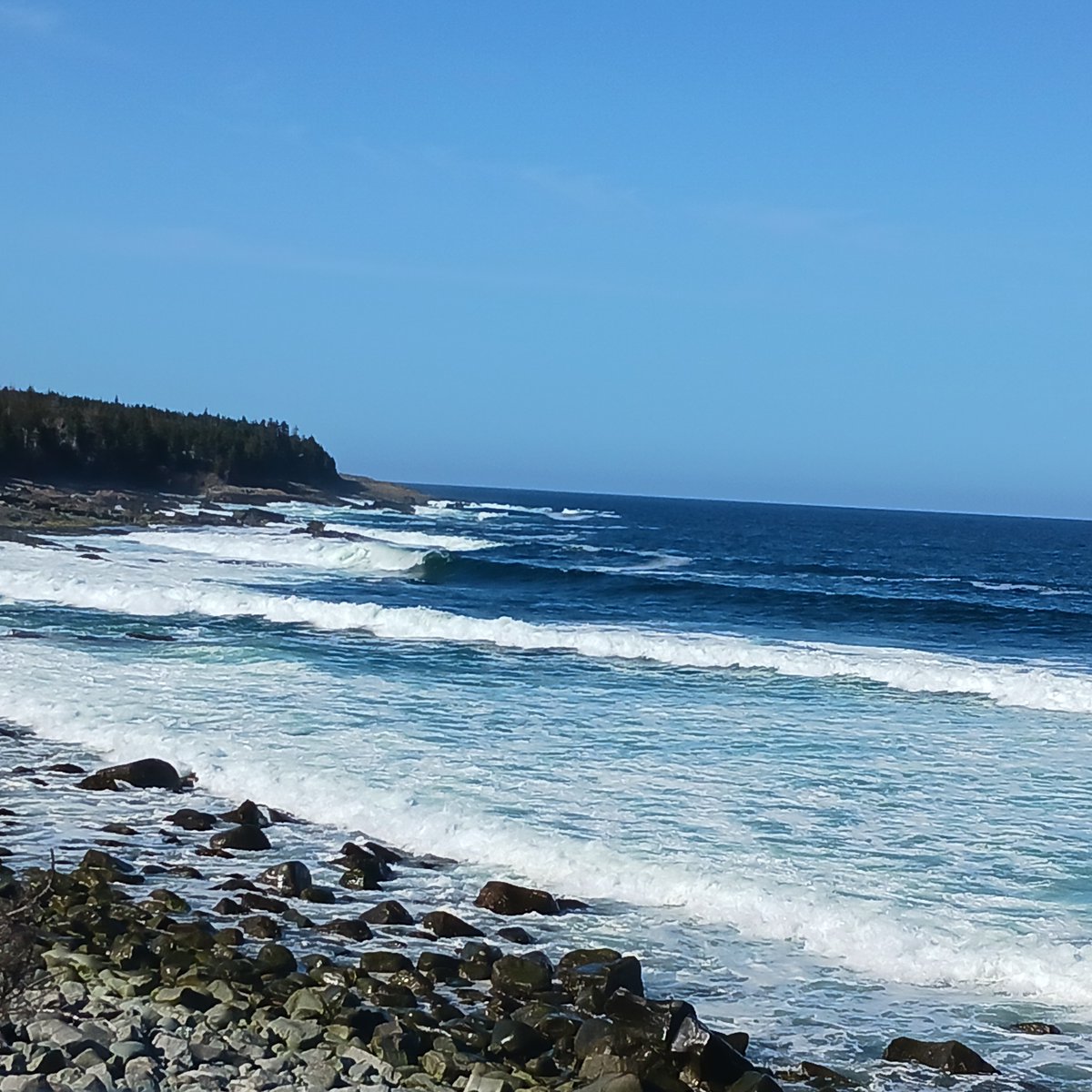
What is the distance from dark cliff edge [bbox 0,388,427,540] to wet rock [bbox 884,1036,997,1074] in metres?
37.0

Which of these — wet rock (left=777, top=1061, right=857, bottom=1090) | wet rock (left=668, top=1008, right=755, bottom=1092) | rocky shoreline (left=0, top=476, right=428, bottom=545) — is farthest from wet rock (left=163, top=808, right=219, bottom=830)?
rocky shoreline (left=0, top=476, right=428, bottom=545)

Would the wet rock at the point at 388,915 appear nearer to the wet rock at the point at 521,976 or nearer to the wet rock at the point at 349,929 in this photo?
the wet rock at the point at 349,929

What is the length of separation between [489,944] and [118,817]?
4.11 metres

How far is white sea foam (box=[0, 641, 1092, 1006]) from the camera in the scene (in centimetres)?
759

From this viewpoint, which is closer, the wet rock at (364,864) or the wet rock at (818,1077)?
the wet rock at (818,1077)

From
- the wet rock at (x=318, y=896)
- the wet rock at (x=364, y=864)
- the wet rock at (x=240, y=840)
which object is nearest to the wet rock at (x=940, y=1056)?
the wet rock at (x=318, y=896)

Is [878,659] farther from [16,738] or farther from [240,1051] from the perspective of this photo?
[240,1051]

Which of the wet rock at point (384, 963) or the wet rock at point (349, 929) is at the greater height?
the wet rock at point (384, 963)

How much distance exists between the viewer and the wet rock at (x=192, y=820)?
9.71 metres

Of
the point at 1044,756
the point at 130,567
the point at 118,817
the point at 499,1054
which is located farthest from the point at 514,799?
the point at 130,567

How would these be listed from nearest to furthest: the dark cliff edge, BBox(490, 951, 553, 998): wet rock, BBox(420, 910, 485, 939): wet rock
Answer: BBox(490, 951, 553, 998): wet rock → BBox(420, 910, 485, 939): wet rock → the dark cliff edge

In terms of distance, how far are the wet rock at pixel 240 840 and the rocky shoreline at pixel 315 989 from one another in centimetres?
2

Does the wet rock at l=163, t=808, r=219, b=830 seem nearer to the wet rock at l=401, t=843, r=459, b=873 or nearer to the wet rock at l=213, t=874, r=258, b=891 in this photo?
the wet rock at l=213, t=874, r=258, b=891

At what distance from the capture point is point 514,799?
35.5ft
